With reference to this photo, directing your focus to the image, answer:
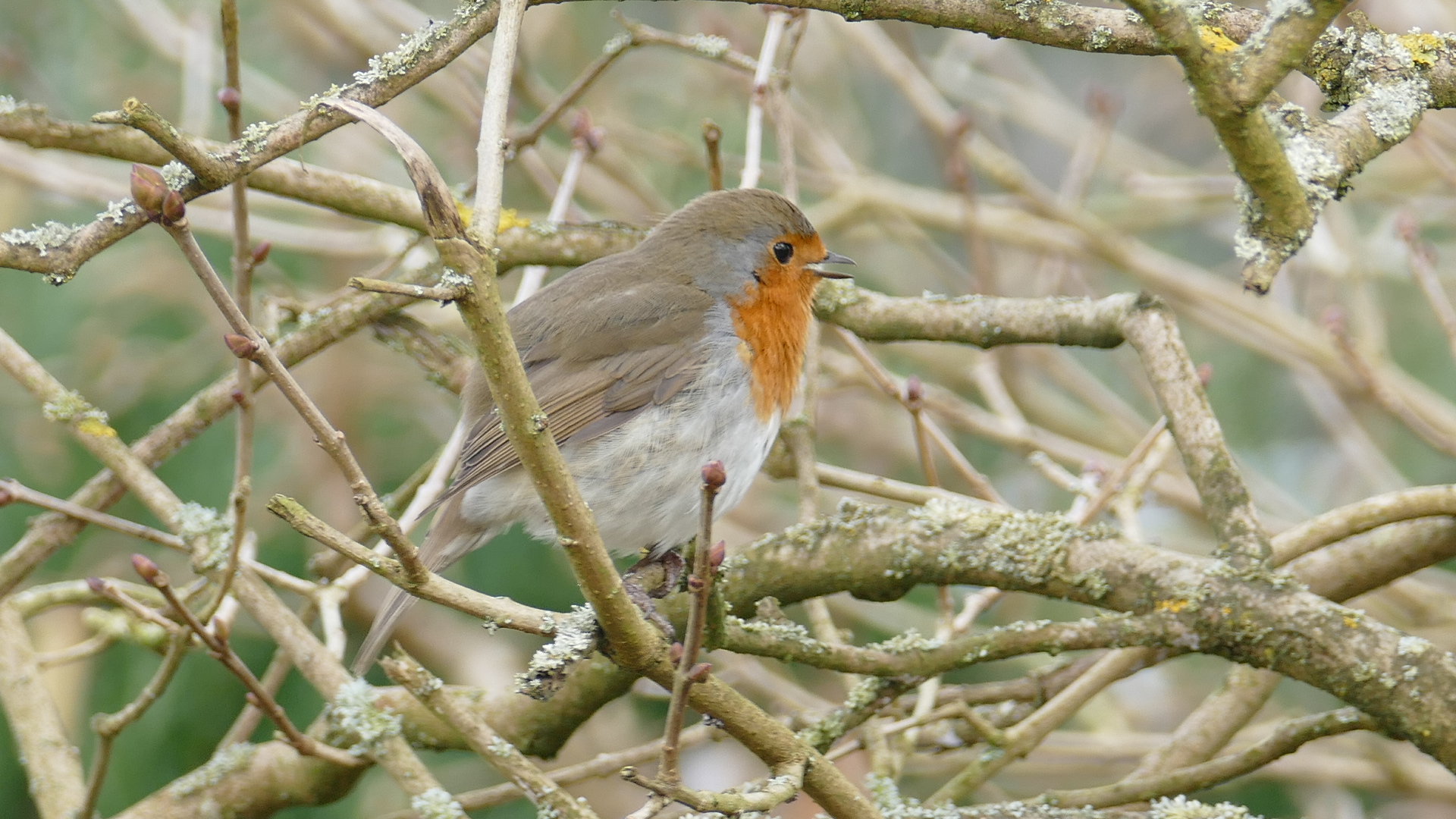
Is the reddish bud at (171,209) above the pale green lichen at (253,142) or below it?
below

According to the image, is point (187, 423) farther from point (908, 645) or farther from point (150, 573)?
point (908, 645)

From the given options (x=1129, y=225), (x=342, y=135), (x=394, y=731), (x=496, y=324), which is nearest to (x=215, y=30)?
(x=342, y=135)

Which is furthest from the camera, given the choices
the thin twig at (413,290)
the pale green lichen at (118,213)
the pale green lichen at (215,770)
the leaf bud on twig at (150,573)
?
the pale green lichen at (215,770)

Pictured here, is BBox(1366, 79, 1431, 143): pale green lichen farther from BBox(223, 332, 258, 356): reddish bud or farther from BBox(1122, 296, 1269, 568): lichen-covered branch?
BBox(223, 332, 258, 356): reddish bud

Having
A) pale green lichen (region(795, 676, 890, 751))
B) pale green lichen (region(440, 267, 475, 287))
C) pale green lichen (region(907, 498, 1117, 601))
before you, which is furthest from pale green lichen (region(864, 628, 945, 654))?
pale green lichen (region(440, 267, 475, 287))

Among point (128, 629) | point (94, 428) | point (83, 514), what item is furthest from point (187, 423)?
point (128, 629)

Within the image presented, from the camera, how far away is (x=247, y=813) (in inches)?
116

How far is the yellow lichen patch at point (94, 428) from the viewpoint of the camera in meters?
2.82

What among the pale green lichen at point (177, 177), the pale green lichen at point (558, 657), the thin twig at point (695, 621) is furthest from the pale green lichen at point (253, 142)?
the thin twig at point (695, 621)

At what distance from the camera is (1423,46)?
217 cm

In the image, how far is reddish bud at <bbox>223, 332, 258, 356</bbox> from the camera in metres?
1.40

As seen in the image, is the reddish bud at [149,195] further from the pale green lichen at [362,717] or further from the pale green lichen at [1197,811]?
the pale green lichen at [1197,811]

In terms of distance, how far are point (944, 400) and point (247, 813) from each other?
235cm

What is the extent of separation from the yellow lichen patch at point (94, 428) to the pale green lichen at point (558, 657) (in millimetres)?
1476
